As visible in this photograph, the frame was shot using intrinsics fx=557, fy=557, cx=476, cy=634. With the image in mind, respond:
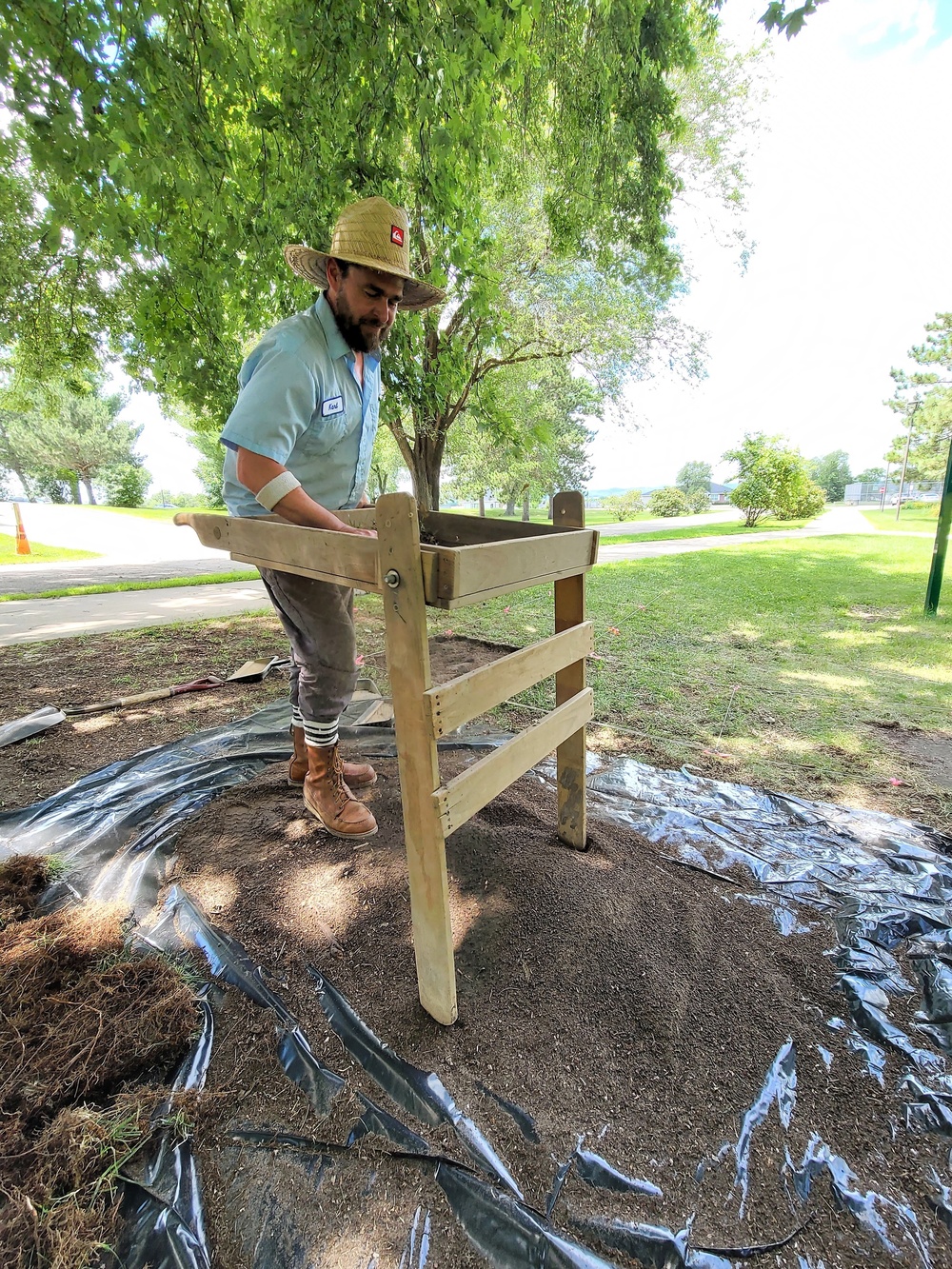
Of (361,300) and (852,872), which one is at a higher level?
(361,300)

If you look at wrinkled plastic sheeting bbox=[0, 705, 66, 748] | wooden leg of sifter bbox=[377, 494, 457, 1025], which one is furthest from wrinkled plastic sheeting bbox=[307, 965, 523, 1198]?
wrinkled plastic sheeting bbox=[0, 705, 66, 748]

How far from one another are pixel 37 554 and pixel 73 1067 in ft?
41.7

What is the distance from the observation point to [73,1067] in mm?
1183

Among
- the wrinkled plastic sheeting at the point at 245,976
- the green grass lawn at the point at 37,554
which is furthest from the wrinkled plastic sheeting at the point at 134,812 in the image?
the green grass lawn at the point at 37,554

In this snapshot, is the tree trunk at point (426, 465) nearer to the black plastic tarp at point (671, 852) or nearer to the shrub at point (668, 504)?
the black plastic tarp at point (671, 852)

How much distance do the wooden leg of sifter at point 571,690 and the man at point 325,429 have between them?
657mm

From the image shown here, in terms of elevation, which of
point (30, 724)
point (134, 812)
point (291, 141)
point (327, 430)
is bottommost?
point (134, 812)

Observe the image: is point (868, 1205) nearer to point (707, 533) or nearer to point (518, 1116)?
point (518, 1116)

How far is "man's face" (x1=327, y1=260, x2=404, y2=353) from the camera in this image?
67.2 inches

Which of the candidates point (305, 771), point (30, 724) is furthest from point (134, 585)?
point (305, 771)

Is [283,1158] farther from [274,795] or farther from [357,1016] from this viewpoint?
[274,795]

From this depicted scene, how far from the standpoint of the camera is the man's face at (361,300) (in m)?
1.71

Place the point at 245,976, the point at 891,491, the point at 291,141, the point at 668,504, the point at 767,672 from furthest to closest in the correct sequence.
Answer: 1. the point at 891,491
2. the point at 668,504
3. the point at 767,672
4. the point at 291,141
5. the point at 245,976

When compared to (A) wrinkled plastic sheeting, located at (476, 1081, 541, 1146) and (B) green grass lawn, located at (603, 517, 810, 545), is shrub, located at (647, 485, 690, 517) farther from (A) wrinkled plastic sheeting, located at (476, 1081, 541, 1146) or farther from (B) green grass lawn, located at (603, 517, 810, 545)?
(A) wrinkled plastic sheeting, located at (476, 1081, 541, 1146)
